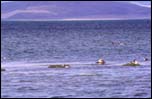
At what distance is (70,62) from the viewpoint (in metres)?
55.7

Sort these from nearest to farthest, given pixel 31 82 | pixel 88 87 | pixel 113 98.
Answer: pixel 113 98 < pixel 88 87 < pixel 31 82

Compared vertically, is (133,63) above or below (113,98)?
below

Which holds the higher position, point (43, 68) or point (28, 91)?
point (28, 91)

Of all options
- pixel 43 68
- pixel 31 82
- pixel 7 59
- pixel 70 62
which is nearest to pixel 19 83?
pixel 31 82

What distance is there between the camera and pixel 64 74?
44656 millimetres

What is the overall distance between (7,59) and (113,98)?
92.3 ft

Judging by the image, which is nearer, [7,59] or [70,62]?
[70,62]

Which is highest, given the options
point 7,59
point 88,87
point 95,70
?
point 88,87

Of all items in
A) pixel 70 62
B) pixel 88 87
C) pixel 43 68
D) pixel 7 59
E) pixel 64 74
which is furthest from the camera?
pixel 7 59

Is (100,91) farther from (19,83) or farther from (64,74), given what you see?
(64,74)

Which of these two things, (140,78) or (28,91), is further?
(140,78)

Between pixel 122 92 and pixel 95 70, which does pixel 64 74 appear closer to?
pixel 95 70

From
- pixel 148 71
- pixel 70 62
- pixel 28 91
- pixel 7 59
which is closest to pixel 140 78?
pixel 148 71

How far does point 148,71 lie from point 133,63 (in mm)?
4666
